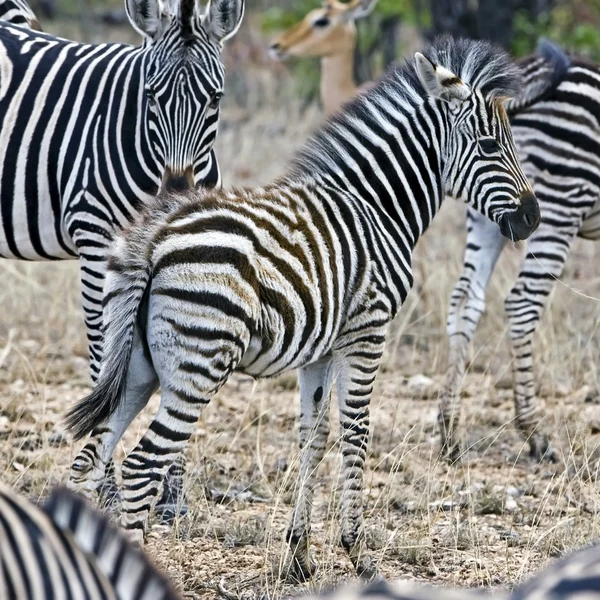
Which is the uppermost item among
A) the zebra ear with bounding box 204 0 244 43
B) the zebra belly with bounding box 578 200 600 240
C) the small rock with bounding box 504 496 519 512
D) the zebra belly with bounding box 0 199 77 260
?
the zebra ear with bounding box 204 0 244 43

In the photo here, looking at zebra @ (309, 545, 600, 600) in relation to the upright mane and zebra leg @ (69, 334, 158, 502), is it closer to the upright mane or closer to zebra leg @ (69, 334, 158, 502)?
zebra leg @ (69, 334, 158, 502)

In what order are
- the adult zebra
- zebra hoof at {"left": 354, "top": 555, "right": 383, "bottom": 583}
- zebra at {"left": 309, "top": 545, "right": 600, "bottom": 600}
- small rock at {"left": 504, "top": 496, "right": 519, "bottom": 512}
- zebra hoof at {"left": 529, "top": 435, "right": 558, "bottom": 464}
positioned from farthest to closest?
1. zebra hoof at {"left": 529, "top": 435, "right": 558, "bottom": 464}
2. small rock at {"left": 504, "top": 496, "right": 519, "bottom": 512}
3. the adult zebra
4. zebra hoof at {"left": 354, "top": 555, "right": 383, "bottom": 583}
5. zebra at {"left": 309, "top": 545, "right": 600, "bottom": 600}

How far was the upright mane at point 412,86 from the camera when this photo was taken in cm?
509

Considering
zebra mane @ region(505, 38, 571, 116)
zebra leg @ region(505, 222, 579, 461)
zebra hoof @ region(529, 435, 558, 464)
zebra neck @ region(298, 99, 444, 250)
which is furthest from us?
zebra mane @ region(505, 38, 571, 116)

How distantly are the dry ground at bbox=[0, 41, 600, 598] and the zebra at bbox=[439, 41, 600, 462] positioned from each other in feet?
0.78

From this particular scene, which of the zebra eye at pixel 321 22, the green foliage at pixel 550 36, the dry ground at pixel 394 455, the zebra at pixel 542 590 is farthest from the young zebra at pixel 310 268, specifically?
the green foliage at pixel 550 36

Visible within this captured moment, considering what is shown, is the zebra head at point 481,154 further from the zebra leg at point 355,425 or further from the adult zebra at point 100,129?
the adult zebra at point 100,129

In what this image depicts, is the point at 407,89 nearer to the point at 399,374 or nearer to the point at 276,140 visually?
the point at 399,374

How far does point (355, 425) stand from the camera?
4848 millimetres

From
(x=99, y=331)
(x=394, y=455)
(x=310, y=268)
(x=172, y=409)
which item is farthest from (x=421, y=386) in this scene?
(x=172, y=409)

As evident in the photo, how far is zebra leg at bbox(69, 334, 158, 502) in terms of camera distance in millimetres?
4363

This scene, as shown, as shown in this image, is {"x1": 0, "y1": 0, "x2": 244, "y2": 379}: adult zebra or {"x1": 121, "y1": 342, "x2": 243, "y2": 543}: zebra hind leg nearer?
{"x1": 121, "y1": 342, "x2": 243, "y2": 543}: zebra hind leg

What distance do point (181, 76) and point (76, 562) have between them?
11.2ft

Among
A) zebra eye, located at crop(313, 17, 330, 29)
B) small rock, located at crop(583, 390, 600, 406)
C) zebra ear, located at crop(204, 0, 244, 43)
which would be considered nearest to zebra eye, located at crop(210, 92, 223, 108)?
zebra ear, located at crop(204, 0, 244, 43)
